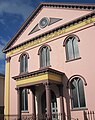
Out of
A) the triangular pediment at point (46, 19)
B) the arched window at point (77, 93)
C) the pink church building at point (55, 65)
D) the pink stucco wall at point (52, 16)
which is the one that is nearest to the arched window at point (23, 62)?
the pink church building at point (55, 65)

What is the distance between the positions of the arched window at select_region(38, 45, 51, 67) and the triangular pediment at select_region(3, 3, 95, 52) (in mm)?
1813

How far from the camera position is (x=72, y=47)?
55.2 ft

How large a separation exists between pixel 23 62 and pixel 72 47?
22.3 feet

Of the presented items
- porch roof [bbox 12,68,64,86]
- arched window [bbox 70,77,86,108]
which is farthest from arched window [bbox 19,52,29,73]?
arched window [bbox 70,77,86,108]

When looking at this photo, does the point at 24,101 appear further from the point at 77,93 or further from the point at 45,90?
the point at 77,93

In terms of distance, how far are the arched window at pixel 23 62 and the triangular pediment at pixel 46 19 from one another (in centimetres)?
180

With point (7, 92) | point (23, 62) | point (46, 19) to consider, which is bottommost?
point (7, 92)

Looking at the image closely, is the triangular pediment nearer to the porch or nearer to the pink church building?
the pink church building

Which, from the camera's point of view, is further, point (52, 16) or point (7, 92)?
point (7, 92)

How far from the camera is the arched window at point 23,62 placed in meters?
20.6

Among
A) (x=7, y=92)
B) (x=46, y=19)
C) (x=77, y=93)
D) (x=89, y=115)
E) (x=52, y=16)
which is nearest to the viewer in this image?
(x=89, y=115)

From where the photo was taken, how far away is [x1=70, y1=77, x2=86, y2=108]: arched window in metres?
15.1

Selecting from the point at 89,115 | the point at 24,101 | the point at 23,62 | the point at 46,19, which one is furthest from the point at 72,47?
the point at 24,101

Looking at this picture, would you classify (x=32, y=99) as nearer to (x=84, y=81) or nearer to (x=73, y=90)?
(x=73, y=90)
